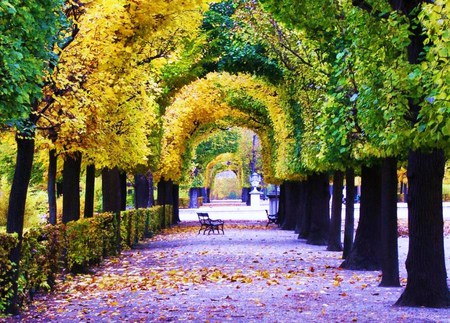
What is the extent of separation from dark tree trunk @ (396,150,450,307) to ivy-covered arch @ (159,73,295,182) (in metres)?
20.3

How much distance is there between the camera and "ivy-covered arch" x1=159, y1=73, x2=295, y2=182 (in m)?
34.9

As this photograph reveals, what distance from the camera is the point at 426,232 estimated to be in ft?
39.4

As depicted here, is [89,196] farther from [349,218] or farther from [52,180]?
[349,218]

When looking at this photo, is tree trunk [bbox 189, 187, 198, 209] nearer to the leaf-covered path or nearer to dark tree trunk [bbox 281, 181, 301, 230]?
dark tree trunk [bbox 281, 181, 301, 230]

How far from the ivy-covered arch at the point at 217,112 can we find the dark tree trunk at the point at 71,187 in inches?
554

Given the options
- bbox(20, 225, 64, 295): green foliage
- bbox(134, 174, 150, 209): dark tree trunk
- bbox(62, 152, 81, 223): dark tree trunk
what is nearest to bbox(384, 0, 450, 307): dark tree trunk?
bbox(20, 225, 64, 295): green foliage

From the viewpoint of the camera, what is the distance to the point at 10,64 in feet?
28.0

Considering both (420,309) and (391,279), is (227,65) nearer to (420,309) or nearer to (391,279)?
(391,279)

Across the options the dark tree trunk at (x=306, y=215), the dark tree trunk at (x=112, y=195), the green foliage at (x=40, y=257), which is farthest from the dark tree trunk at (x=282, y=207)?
the green foliage at (x=40, y=257)

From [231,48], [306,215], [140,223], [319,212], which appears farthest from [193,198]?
[231,48]

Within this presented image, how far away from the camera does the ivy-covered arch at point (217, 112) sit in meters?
34.9

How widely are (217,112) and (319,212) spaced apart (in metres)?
14.6

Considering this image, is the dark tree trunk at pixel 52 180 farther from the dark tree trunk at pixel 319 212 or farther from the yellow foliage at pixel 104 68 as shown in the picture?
the dark tree trunk at pixel 319 212

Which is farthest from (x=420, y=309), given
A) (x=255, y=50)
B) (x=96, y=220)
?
(x=255, y=50)
